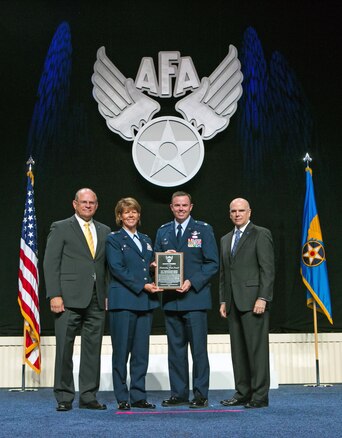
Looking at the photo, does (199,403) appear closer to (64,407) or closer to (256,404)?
(256,404)

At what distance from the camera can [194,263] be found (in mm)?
4477

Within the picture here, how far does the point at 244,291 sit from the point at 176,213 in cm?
72

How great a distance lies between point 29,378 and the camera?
239 inches

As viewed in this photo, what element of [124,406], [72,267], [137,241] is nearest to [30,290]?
[72,267]

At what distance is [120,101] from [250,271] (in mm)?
2621

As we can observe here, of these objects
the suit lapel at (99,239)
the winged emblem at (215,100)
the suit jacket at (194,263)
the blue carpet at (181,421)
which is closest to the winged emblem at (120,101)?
the winged emblem at (215,100)

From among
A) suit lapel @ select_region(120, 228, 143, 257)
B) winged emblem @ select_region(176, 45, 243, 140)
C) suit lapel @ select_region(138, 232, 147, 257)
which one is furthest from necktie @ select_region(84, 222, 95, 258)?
winged emblem @ select_region(176, 45, 243, 140)

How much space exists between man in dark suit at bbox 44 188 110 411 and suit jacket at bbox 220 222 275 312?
0.91 m

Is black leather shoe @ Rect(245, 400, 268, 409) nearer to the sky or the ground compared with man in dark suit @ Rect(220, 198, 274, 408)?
nearer to the ground

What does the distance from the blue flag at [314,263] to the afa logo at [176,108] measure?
117cm

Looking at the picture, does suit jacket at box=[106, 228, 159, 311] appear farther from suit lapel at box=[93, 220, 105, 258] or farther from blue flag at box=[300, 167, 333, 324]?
blue flag at box=[300, 167, 333, 324]

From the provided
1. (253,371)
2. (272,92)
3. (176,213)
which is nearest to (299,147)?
(272,92)

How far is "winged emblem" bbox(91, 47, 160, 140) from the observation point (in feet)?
20.7

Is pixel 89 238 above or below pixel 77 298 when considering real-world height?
above
